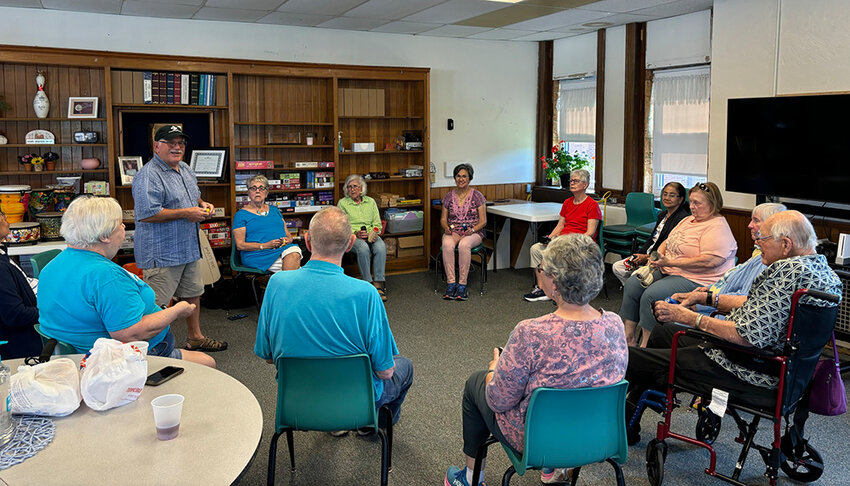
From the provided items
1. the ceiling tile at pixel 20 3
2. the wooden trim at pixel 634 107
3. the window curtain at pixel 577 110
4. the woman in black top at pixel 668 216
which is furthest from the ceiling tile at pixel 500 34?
the ceiling tile at pixel 20 3

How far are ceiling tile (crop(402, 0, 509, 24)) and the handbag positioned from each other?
417 centimetres

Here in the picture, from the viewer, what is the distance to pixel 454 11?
638 centimetres

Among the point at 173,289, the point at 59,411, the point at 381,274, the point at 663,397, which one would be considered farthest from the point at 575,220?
the point at 59,411

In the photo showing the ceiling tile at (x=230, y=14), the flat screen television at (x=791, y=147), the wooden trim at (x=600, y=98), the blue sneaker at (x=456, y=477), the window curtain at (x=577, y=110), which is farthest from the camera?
the window curtain at (x=577, y=110)

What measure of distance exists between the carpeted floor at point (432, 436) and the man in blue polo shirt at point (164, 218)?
28.7 inches

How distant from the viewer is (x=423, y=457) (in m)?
3.30

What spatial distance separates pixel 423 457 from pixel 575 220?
3.51 m

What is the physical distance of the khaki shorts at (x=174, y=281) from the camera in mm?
4469

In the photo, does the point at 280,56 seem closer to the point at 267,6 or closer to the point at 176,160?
the point at 267,6

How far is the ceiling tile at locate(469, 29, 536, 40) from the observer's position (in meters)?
7.61

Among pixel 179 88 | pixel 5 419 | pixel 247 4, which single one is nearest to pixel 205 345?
pixel 179 88

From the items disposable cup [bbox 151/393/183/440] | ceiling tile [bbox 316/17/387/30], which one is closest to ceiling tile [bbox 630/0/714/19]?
ceiling tile [bbox 316/17/387/30]

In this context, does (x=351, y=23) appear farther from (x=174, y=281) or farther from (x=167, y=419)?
(x=167, y=419)

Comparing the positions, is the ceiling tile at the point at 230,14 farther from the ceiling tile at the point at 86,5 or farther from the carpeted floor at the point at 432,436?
the carpeted floor at the point at 432,436
